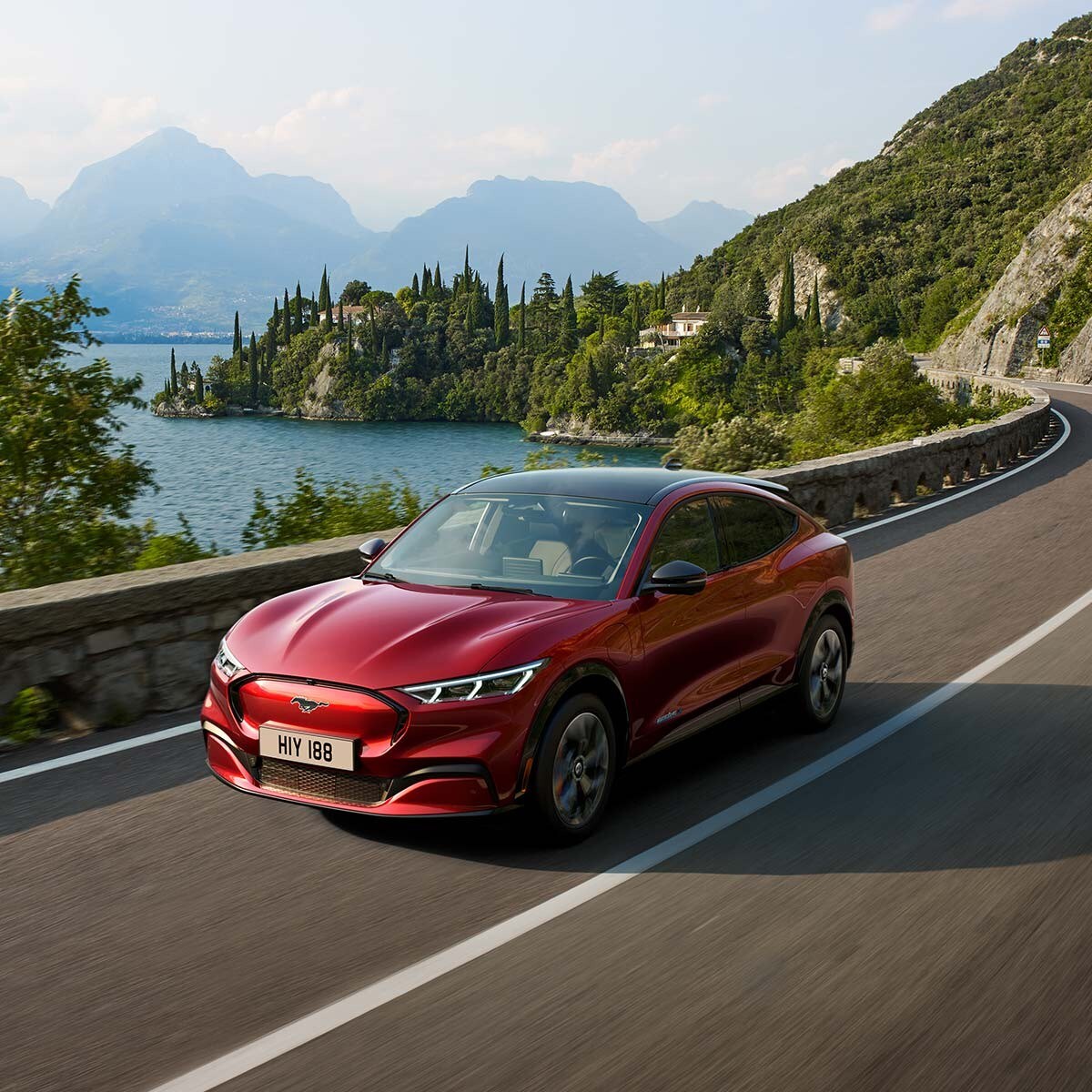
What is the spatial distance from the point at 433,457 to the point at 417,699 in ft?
319

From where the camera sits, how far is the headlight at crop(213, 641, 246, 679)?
5.22m

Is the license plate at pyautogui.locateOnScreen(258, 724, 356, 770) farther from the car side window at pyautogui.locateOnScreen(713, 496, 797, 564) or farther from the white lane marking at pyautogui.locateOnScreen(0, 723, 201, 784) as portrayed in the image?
the car side window at pyautogui.locateOnScreen(713, 496, 797, 564)

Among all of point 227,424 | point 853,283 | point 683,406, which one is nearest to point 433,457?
point 683,406

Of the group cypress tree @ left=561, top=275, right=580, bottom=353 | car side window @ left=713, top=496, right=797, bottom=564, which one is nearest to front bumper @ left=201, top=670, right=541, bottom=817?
car side window @ left=713, top=496, right=797, bottom=564

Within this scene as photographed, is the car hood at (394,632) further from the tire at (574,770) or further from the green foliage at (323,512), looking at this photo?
the green foliage at (323,512)

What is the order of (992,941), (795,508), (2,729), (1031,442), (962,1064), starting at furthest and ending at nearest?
(1031,442)
(795,508)
(2,729)
(992,941)
(962,1064)

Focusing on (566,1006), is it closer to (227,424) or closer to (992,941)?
(992,941)

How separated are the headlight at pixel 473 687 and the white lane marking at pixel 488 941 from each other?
81 cm

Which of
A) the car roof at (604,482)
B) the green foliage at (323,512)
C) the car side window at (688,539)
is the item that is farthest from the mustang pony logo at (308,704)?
the green foliage at (323,512)

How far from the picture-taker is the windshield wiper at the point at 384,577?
598 cm

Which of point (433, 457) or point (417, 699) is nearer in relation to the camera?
point (417, 699)

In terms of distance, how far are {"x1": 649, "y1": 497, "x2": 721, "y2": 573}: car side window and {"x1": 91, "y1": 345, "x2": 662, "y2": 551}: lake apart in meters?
8.29

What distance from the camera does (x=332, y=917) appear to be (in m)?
4.48

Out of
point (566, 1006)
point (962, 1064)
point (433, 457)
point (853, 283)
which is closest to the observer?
point (962, 1064)
